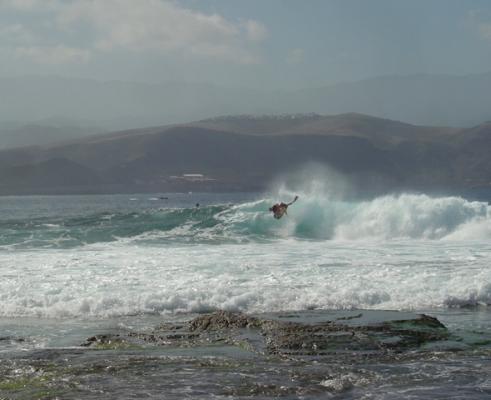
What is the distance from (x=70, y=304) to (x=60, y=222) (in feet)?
97.4

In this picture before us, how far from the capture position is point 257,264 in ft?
75.8

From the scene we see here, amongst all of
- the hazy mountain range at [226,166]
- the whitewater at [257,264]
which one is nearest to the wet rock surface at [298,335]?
the whitewater at [257,264]

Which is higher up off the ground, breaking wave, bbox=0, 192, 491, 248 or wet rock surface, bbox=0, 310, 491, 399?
breaking wave, bbox=0, 192, 491, 248

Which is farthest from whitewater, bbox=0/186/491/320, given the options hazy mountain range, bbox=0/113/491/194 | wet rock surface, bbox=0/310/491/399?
hazy mountain range, bbox=0/113/491/194

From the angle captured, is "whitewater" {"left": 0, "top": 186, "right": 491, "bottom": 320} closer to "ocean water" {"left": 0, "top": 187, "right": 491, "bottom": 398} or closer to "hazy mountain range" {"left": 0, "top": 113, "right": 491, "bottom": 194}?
"ocean water" {"left": 0, "top": 187, "right": 491, "bottom": 398}

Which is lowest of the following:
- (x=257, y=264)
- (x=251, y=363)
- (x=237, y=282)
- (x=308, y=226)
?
(x=251, y=363)

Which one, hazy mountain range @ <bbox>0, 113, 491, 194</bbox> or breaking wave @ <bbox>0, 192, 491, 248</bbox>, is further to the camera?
hazy mountain range @ <bbox>0, 113, 491, 194</bbox>

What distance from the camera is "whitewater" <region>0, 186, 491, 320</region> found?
1780 cm

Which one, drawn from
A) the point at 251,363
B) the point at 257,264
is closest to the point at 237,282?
the point at 257,264

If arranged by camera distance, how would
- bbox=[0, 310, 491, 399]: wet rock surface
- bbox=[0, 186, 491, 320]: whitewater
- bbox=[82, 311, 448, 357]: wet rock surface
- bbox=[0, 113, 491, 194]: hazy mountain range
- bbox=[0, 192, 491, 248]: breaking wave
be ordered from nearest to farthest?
bbox=[0, 310, 491, 399]: wet rock surface < bbox=[82, 311, 448, 357]: wet rock surface < bbox=[0, 186, 491, 320]: whitewater < bbox=[0, 192, 491, 248]: breaking wave < bbox=[0, 113, 491, 194]: hazy mountain range

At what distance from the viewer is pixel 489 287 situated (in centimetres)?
1834

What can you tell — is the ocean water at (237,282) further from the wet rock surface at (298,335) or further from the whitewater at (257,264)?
the wet rock surface at (298,335)

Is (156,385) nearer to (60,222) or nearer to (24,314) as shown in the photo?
(24,314)

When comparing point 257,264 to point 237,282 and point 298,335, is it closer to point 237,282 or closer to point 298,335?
point 237,282
